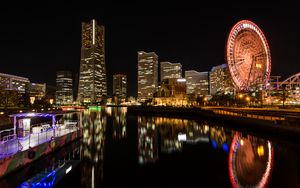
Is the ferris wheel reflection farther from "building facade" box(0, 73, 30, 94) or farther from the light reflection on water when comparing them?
"building facade" box(0, 73, 30, 94)

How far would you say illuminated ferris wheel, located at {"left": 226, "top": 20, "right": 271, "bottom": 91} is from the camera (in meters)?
66.6

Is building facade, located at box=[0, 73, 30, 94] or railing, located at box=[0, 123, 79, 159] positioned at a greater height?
building facade, located at box=[0, 73, 30, 94]

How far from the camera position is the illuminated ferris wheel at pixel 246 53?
2621 inches

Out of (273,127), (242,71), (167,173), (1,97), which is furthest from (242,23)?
(1,97)

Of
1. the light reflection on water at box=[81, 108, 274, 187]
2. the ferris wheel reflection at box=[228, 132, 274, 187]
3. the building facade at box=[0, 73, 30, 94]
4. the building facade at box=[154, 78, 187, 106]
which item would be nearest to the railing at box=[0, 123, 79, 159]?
the light reflection on water at box=[81, 108, 274, 187]

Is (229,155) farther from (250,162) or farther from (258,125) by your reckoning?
(258,125)

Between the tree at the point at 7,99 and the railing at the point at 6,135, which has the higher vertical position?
the tree at the point at 7,99

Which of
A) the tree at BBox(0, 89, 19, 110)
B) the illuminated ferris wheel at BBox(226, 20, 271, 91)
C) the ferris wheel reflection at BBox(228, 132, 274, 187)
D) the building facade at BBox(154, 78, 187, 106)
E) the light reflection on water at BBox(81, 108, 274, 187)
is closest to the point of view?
the ferris wheel reflection at BBox(228, 132, 274, 187)

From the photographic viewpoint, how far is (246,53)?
70375mm

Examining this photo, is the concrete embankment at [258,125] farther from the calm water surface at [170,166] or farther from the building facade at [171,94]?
the building facade at [171,94]

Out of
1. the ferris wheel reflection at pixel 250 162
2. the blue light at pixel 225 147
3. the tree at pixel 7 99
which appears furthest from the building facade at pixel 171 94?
the ferris wheel reflection at pixel 250 162

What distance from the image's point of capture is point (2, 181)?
15.1 metres

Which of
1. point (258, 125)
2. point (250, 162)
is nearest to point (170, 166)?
point (250, 162)

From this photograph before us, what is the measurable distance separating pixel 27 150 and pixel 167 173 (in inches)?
420
